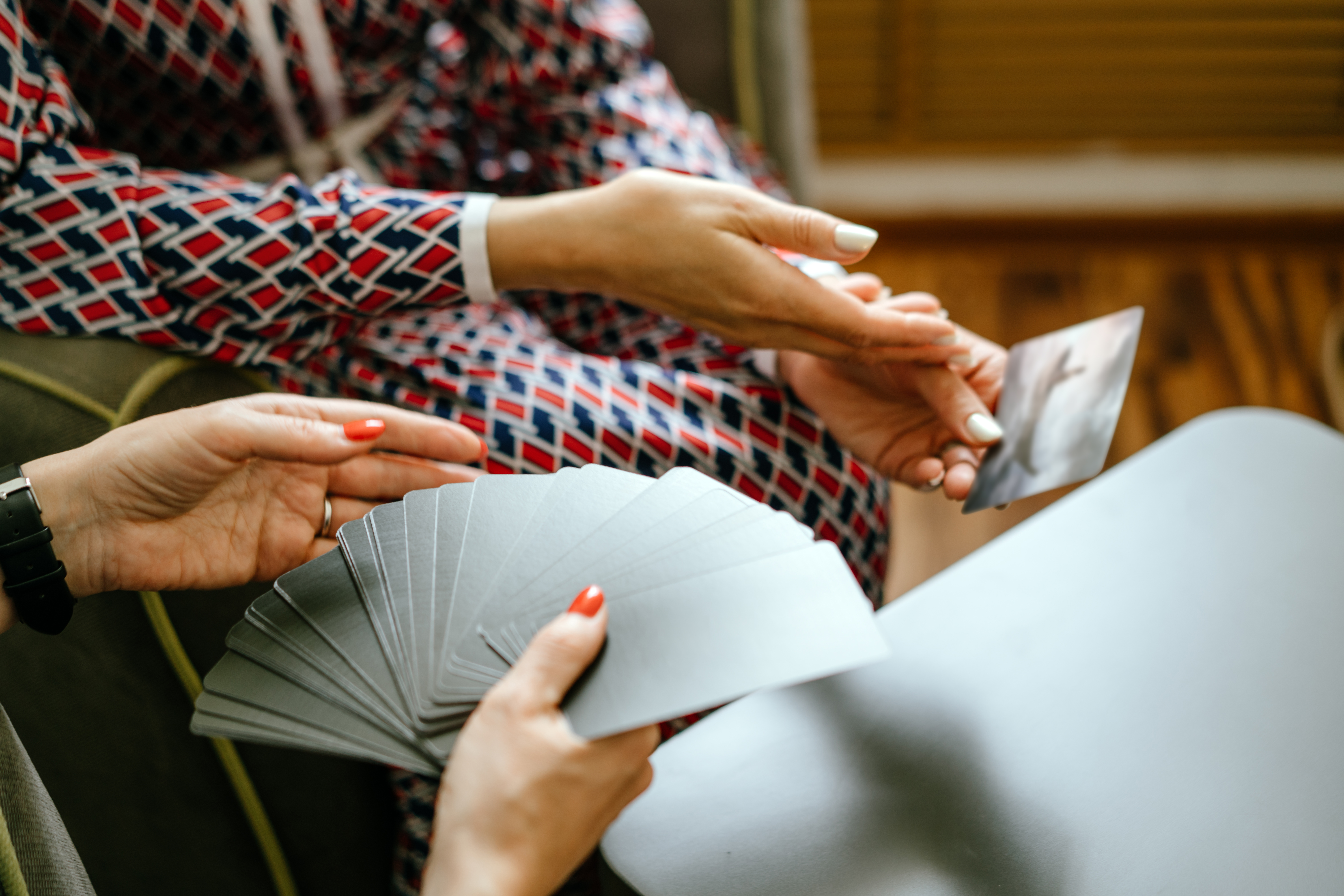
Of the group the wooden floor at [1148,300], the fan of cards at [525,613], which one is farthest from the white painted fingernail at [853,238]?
the wooden floor at [1148,300]

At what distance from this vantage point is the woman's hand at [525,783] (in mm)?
436

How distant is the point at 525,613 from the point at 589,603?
0.15 feet

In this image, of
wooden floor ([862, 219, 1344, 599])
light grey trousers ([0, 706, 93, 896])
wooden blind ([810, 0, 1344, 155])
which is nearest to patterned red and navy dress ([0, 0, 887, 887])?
light grey trousers ([0, 706, 93, 896])

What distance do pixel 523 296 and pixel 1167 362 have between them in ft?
4.27

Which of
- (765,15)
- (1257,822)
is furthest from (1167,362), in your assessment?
(1257,822)

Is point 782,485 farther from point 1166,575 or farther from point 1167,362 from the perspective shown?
point 1167,362

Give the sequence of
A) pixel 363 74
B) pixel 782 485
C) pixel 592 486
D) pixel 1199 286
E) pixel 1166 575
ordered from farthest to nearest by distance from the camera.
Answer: pixel 1199 286 → pixel 363 74 → pixel 782 485 → pixel 1166 575 → pixel 592 486

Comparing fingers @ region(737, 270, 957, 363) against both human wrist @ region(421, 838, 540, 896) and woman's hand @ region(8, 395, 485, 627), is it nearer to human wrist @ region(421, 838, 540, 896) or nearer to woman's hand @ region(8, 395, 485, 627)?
woman's hand @ region(8, 395, 485, 627)

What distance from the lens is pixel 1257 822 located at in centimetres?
51

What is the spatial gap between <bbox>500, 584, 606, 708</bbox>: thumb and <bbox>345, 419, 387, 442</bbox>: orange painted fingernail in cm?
22

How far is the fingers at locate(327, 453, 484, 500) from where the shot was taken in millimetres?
675

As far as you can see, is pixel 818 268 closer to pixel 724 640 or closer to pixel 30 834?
pixel 724 640

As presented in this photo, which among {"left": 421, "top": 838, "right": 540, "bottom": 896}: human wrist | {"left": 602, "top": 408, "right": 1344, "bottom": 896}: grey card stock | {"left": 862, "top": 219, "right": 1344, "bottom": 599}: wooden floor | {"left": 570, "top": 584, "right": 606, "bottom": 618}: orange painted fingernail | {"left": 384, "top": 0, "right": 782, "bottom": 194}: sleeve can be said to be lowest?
{"left": 862, "top": 219, "right": 1344, "bottom": 599}: wooden floor

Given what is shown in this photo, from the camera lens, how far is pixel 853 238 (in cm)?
67
